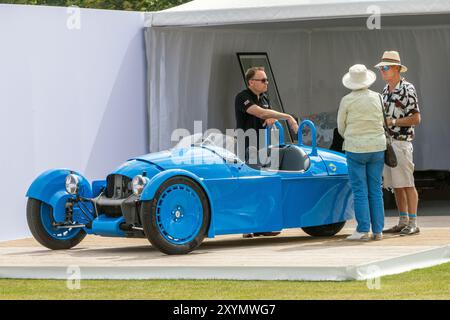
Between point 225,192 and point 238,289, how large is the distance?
2.58 metres

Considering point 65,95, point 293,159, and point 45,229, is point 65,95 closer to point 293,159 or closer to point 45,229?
point 45,229

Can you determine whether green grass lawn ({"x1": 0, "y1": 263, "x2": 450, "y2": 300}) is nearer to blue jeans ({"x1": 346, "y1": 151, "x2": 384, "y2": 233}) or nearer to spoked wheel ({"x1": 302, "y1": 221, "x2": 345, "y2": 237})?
blue jeans ({"x1": 346, "y1": 151, "x2": 384, "y2": 233})

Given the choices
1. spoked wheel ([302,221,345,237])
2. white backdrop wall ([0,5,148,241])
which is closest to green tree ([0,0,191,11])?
white backdrop wall ([0,5,148,241])

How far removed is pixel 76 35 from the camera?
1430cm

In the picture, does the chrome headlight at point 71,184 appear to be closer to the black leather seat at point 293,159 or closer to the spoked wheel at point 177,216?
the spoked wheel at point 177,216

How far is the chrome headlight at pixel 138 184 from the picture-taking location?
35.0 ft


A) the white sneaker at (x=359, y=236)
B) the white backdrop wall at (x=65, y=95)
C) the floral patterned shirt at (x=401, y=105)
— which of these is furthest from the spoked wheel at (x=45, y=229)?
the floral patterned shirt at (x=401, y=105)

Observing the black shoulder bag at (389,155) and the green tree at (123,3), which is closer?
the black shoulder bag at (389,155)

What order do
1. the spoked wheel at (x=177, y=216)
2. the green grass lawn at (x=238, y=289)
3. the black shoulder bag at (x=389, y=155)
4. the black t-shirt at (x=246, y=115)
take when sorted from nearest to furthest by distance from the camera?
1. the green grass lawn at (x=238, y=289)
2. the spoked wheel at (x=177, y=216)
3. the black shoulder bag at (x=389, y=155)
4. the black t-shirt at (x=246, y=115)

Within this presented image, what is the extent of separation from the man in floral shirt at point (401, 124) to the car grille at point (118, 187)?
2.68 metres

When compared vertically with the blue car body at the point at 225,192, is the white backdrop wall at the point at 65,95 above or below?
above

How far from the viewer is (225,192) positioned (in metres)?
11.1

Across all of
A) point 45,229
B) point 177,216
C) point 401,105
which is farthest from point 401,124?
point 45,229

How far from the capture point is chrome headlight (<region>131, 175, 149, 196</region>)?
10664mm
